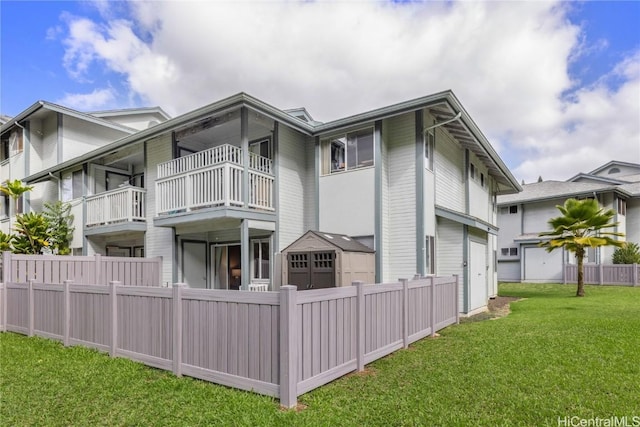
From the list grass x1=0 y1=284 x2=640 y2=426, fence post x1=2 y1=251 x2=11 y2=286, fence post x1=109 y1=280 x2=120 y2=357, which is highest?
fence post x1=2 y1=251 x2=11 y2=286

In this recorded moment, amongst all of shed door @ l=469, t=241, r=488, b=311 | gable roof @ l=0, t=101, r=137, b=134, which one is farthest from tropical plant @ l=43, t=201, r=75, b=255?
shed door @ l=469, t=241, r=488, b=311

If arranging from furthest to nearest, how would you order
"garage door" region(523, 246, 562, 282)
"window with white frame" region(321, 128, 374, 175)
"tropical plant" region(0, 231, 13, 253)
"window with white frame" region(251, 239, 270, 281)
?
"garage door" region(523, 246, 562, 282) → "tropical plant" region(0, 231, 13, 253) → "window with white frame" region(251, 239, 270, 281) → "window with white frame" region(321, 128, 374, 175)

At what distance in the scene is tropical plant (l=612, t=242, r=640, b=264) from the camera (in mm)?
21297

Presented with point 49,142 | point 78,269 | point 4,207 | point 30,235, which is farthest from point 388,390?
point 4,207

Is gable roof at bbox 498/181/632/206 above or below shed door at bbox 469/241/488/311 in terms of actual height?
above

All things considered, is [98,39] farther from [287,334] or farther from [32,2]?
[287,334]

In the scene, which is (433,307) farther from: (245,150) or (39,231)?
(39,231)

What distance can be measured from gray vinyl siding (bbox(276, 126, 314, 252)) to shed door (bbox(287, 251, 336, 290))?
1328mm

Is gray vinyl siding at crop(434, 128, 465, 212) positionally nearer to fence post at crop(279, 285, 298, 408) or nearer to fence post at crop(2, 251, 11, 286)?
fence post at crop(279, 285, 298, 408)

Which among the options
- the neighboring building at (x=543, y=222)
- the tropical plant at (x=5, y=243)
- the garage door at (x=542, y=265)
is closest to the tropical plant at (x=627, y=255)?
the neighboring building at (x=543, y=222)

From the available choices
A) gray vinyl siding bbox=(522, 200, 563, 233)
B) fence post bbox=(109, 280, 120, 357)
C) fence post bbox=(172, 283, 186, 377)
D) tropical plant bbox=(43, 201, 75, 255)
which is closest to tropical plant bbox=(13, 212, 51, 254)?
tropical plant bbox=(43, 201, 75, 255)

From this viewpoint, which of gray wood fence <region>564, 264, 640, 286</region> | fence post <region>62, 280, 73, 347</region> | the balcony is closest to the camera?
fence post <region>62, 280, 73, 347</region>

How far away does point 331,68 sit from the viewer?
58.6ft

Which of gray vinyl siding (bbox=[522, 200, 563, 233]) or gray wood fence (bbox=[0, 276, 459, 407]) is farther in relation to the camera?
gray vinyl siding (bbox=[522, 200, 563, 233])
